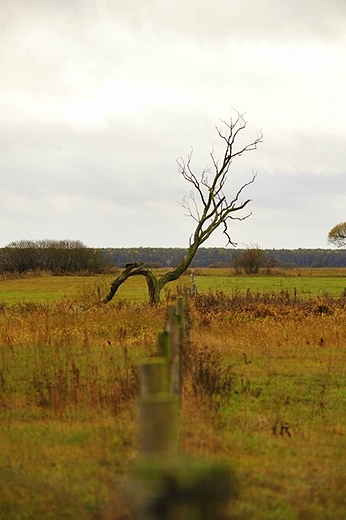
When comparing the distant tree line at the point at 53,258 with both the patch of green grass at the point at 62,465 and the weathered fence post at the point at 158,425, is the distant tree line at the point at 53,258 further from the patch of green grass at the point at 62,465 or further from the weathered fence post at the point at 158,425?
the weathered fence post at the point at 158,425

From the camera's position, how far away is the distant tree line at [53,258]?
90.3 meters

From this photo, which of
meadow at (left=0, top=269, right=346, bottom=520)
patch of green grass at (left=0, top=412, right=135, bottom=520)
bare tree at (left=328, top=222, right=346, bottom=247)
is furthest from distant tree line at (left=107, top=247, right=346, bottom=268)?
patch of green grass at (left=0, top=412, right=135, bottom=520)

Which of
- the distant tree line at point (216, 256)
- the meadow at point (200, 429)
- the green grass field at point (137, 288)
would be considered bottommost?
the meadow at point (200, 429)

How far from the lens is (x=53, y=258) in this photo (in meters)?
92.6

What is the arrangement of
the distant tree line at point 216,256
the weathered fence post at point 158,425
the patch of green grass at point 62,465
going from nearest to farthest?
the weathered fence post at point 158,425
the patch of green grass at point 62,465
the distant tree line at point 216,256

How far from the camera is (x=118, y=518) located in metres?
5.43

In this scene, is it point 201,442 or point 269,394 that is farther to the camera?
point 269,394

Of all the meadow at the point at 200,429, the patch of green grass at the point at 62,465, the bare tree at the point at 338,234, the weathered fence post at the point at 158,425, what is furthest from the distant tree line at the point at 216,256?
the weathered fence post at the point at 158,425

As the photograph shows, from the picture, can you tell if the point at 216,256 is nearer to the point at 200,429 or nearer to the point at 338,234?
the point at 338,234

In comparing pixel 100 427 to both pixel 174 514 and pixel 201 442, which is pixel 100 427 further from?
pixel 174 514

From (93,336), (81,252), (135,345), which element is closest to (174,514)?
(135,345)

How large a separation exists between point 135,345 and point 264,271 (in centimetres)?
6354

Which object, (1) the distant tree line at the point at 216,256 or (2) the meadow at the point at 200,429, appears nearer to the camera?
(2) the meadow at the point at 200,429

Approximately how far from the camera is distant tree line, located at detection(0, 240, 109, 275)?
90312 mm
